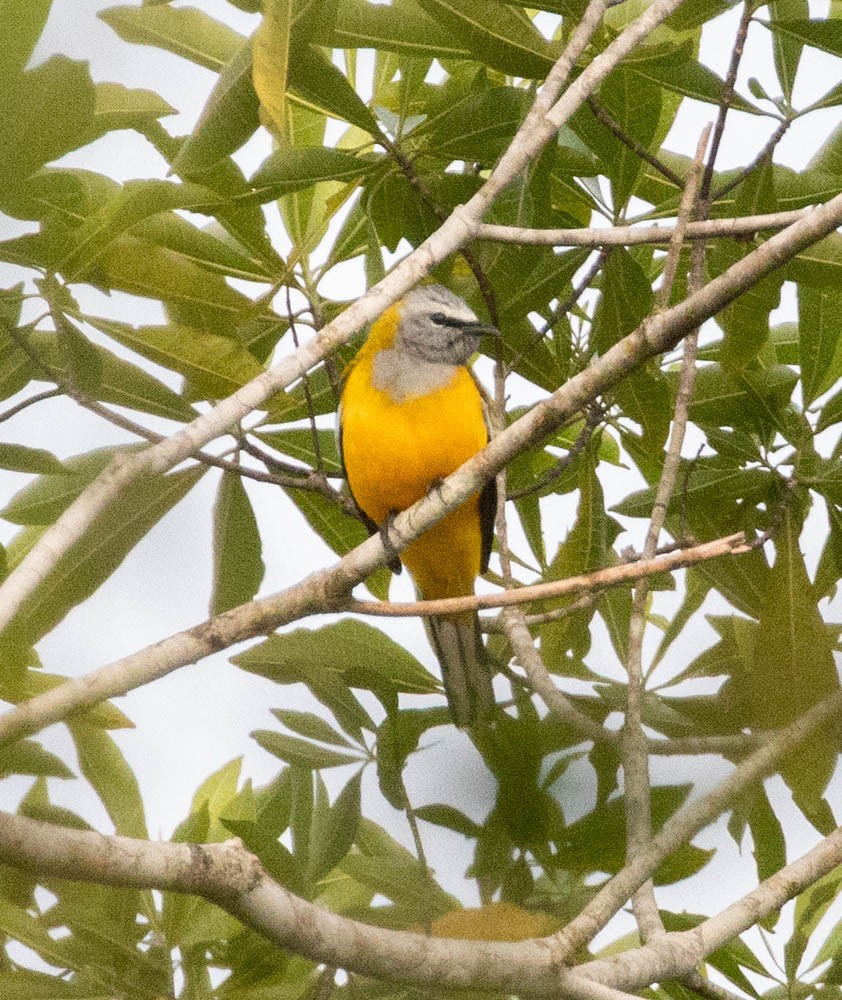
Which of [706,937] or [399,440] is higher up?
[399,440]

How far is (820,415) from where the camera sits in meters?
2.80

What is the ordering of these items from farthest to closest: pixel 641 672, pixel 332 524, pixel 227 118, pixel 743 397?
pixel 332 524, pixel 743 397, pixel 227 118, pixel 641 672

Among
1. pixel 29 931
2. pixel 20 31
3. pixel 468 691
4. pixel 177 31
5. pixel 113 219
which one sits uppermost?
pixel 177 31

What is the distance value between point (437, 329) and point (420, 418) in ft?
1.03

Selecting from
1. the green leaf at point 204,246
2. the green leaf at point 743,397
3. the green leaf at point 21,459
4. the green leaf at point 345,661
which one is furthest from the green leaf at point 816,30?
the green leaf at point 21,459

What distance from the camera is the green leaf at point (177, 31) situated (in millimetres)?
1910

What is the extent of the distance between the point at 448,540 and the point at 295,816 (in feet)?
8.40

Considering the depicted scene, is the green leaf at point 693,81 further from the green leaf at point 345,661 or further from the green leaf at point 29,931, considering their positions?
the green leaf at point 29,931

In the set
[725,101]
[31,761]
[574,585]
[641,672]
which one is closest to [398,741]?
[31,761]

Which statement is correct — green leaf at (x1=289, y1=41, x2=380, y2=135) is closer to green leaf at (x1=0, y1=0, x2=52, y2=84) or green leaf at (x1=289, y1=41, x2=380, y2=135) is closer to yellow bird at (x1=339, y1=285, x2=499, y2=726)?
yellow bird at (x1=339, y1=285, x2=499, y2=726)

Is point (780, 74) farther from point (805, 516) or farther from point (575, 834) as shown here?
point (575, 834)

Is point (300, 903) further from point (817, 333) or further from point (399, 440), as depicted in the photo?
point (399, 440)

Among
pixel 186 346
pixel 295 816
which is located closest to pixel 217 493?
pixel 186 346

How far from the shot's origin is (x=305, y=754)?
85 cm
